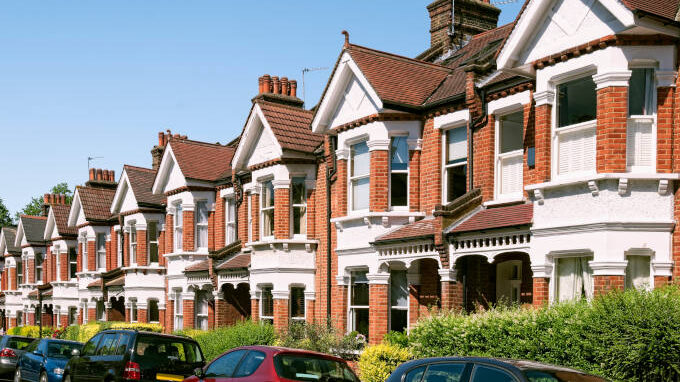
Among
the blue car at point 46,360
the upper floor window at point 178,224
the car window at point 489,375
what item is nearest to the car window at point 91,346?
the blue car at point 46,360

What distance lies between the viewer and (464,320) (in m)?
13.8

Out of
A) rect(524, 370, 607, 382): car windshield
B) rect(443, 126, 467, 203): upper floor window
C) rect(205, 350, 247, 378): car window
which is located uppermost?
rect(443, 126, 467, 203): upper floor window

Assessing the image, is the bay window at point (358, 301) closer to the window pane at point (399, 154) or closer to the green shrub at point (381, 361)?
the window pane at point (399, 154)

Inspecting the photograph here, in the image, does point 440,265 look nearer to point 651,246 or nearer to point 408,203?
point 408,203

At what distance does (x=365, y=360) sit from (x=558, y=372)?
8500mm

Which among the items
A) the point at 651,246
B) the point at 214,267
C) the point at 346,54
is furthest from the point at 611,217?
the point at 214,267

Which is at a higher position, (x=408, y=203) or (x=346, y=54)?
(x=346, y=54)

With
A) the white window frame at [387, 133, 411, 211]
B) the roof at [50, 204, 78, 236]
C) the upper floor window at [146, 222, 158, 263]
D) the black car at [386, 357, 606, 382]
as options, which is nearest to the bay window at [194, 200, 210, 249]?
the upper floor window at [146, 222, 158, 263]

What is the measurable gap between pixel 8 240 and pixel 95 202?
19340 millimetres

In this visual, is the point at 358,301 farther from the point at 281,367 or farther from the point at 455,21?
the point at 281,367

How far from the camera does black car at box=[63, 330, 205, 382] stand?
570 inches

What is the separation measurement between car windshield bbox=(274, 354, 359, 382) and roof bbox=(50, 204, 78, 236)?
117 ft

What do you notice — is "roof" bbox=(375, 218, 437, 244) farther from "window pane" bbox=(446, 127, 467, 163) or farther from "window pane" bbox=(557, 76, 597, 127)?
"window pane" bbox=(557, 76, 597, 127)

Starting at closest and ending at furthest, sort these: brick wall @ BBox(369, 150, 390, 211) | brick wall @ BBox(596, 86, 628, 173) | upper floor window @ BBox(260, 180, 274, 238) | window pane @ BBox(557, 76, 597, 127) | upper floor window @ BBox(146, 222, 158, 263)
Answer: brick wall @ BBox(596, 86, 628, 173) < window pane @ BBox(557, 76, 597, 127) < brick wall @ BBox(369, 150, 390, 211) < upper floor window @ BBox(260, 180, 274, 238) < upper floor window @ BBox(146, 222, 158, 263)
